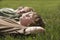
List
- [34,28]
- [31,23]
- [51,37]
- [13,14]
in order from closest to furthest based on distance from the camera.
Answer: [51,37] → [34,28] → [31,23] → [13,14]

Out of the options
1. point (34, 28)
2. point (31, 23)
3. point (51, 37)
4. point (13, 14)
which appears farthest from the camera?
point (13, 14)

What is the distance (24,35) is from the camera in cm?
749

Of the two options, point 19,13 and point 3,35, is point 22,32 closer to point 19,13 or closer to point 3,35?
point 3,35

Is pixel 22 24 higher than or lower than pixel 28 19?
lower

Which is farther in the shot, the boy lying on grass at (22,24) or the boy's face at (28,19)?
the boy's face at (28,19)

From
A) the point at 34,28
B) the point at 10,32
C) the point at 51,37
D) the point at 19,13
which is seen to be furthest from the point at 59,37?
the point at 19,13

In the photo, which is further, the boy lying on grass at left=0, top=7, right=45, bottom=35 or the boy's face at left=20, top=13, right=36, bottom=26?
the boy's face at left=20, top=13, right=36, bottom=26

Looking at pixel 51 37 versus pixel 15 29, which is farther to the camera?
pixel 15 29

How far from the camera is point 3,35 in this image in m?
7.49

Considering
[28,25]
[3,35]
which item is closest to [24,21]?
[28,25]

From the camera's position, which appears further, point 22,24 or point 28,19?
point 22,24

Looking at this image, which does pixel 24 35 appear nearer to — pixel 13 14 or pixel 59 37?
pixel 59 37

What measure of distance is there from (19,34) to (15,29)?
0.17 meters

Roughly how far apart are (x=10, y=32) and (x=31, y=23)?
2.32 ft
